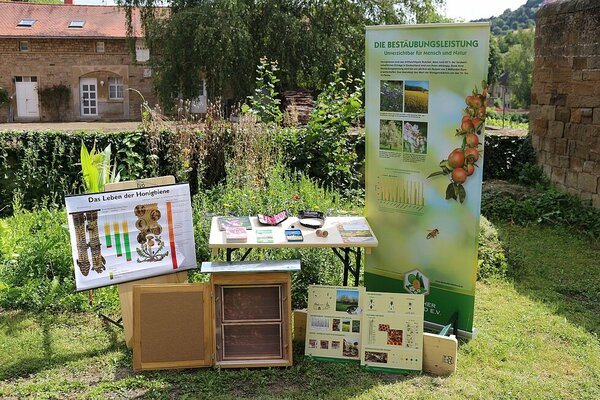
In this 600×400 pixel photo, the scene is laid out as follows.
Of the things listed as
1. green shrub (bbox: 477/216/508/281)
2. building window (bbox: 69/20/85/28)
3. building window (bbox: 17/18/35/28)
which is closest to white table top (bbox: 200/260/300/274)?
green shrub (bbox: 477/216/508/281)

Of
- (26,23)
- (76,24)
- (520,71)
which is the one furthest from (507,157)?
(520,71)

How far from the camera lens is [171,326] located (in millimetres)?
4688

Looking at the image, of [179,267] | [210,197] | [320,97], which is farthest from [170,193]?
[320,97]

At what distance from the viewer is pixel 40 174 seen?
9188 mm

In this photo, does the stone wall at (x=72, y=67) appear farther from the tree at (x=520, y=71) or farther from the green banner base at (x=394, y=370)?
the tree at (x=520, y=71)

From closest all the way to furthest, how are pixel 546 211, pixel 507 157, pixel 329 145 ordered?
1. pixel 329 145
2. pixel 546 211
3. pixel 507 157

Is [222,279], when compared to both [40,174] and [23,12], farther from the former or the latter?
[23,12]

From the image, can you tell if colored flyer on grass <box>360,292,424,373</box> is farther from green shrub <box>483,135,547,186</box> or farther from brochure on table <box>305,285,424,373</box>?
green shrub <box>483,135,547,186</box>

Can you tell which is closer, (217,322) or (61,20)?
(217,322)

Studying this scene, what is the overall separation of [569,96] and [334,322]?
21.1 ft

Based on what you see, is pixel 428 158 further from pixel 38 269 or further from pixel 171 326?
pixel 38 269

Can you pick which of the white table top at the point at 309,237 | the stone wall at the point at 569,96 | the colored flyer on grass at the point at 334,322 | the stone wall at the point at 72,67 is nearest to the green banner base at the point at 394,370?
the colored flyer on grass at the point at 334,322

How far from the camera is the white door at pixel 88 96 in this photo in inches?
1215

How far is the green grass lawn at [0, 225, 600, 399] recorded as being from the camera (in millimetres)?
4379
